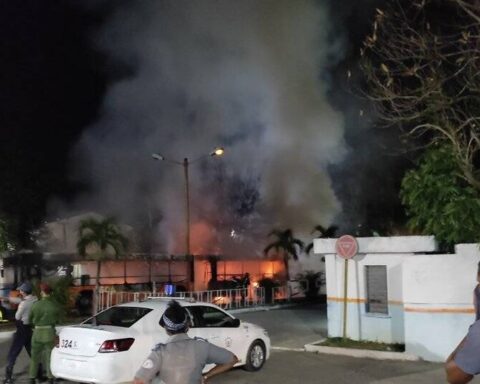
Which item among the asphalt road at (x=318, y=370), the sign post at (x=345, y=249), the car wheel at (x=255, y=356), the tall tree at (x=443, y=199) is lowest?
the asphalt road at (x=318, y=370)

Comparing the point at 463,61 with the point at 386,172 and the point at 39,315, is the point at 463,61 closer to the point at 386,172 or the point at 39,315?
the point at 39,315

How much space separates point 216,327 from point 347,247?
3.53 m

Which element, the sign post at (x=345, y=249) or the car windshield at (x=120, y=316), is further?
the sign post at (x=345, y=249)

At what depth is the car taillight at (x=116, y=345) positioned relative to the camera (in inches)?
306

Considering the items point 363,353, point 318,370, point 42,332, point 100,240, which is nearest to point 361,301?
point 363,353

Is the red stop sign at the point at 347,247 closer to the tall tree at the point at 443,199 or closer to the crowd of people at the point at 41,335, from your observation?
the tall tree at the point at 443,199

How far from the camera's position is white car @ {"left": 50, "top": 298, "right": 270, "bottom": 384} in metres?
7.77

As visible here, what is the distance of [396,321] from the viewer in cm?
1152

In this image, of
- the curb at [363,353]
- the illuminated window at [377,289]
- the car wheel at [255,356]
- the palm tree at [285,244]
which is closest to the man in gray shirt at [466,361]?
the car wheel at [255,356]

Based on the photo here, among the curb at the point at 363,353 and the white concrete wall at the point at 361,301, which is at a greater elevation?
the white concrete wall at the point at 361,301

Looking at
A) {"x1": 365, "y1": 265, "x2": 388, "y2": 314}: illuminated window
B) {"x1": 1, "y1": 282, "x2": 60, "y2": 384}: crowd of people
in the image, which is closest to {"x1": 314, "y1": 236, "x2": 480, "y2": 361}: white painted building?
{"x1": 365, "y1": 265, "x2": 388, "y2": 314}: illuminated window

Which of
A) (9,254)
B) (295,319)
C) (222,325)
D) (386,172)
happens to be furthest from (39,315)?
(386,172)

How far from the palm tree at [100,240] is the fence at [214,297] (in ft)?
2.00

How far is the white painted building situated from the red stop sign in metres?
0.41
